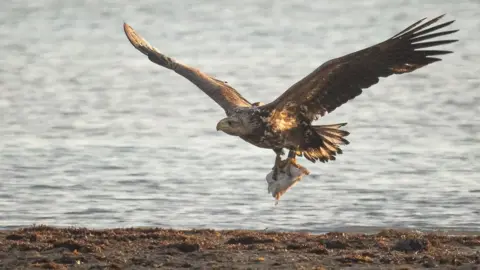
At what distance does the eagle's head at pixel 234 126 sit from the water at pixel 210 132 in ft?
6.94

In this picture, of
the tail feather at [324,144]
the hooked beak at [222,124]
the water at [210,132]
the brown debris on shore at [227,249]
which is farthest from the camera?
the water at [210,132]

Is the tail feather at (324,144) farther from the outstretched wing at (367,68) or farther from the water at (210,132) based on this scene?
the water at (210,132)

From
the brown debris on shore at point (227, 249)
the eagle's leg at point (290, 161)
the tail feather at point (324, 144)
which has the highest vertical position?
the tail feather at point (324, 144)

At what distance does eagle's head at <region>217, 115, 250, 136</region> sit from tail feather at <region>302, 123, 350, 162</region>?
2.06 feet

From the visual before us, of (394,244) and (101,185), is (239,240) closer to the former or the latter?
(394,244)

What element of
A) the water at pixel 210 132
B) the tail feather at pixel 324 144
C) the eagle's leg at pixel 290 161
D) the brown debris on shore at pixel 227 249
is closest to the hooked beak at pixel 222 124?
the eagle's leg at pixel 290 161

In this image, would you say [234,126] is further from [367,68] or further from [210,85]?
[367,68]

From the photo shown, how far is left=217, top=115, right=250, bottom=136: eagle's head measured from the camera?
35.3 feet

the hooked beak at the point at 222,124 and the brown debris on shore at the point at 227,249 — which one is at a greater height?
the hooked beak at the point at 222,124

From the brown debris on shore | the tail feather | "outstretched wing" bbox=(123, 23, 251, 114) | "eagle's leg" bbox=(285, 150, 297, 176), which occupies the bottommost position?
the brown debris on shore

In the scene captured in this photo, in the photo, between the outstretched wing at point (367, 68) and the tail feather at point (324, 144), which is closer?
the outstretched wing at point (367, 68)

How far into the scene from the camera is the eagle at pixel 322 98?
34.8 ft

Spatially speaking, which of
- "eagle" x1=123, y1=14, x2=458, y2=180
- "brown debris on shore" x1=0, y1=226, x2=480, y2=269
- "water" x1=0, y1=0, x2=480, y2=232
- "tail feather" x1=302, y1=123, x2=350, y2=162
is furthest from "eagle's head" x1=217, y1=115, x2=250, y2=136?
"water" x1=0, y1=0, x2=480, y2=232

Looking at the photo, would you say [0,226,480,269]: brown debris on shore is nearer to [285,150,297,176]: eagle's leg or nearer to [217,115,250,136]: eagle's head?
[285,150,297,176]: eagle's leg
